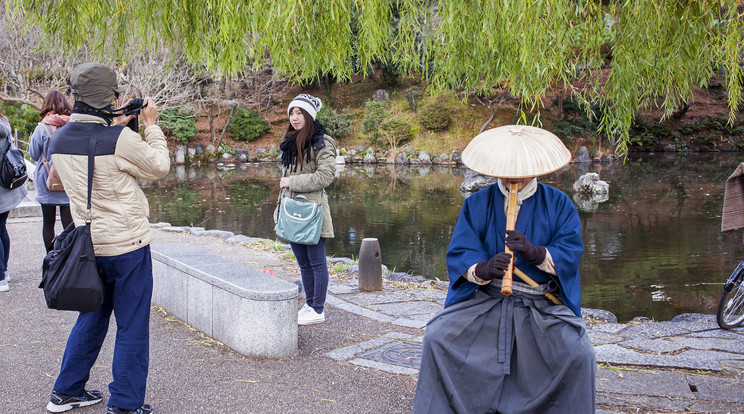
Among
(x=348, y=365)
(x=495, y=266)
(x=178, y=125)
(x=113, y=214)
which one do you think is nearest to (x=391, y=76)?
(x=178, y=125)

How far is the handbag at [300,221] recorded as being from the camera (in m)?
4.24

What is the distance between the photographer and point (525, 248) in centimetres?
254

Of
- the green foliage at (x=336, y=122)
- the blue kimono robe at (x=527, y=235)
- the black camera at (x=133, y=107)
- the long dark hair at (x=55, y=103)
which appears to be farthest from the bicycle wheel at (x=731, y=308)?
the green foliage at (x=336, y=122)

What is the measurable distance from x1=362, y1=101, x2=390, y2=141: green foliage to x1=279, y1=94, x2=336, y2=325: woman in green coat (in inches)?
896

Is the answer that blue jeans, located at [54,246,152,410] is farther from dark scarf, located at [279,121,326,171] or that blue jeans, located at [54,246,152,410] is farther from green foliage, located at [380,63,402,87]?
green foliage, located at [380,63,402,87]

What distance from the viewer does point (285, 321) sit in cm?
378

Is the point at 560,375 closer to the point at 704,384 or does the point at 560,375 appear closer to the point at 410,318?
the point at 704,384

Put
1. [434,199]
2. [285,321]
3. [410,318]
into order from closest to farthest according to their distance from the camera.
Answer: [285,321]
[410,318]
[434,199]

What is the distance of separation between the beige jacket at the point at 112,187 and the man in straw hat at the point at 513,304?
1.53m

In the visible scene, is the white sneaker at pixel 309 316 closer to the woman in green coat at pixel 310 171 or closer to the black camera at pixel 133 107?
the woman in green coat at pixel 310 171

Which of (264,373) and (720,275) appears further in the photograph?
(720,275)

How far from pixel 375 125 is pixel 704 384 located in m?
24.3

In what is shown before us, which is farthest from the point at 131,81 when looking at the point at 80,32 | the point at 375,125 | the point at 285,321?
the point at 285,321

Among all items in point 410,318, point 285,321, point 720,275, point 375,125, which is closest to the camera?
point 285,321
